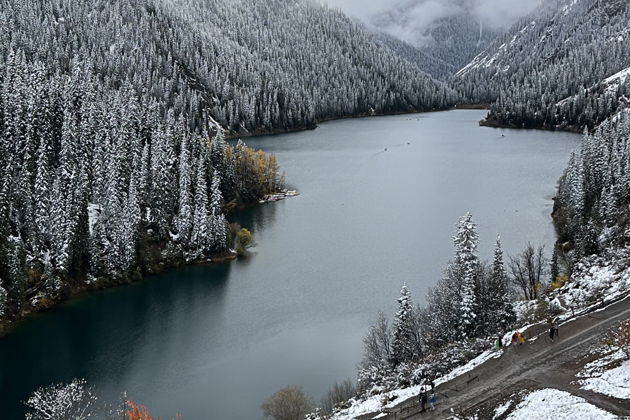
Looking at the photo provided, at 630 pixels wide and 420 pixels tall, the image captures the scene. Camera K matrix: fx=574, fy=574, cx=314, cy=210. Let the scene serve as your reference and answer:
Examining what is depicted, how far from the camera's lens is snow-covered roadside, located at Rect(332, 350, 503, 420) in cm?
3875

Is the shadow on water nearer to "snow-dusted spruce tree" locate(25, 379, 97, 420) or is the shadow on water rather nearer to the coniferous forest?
"snow-dusted spruce tree" locate(25, 379, 97, 420)

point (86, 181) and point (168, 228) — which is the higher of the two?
point (86, 181)

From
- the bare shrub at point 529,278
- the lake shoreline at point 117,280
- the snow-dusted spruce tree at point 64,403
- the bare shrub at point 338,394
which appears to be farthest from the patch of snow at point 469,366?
the lake shoreline at point 117,280

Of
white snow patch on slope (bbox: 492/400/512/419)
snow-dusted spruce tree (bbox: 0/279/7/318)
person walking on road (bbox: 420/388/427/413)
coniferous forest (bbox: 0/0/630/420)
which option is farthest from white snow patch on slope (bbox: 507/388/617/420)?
snow-dusted spruce tree (bbox: 0/279/7/318)

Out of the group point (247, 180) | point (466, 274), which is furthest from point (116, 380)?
point (247, 180)

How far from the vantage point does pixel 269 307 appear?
76.3 metres

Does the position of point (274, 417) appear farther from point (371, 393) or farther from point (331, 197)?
point (331, 197)

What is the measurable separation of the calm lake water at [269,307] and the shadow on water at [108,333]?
0.20 meters

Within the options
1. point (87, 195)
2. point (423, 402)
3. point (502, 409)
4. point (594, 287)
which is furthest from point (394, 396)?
point (87, 195)

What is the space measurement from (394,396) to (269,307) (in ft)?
125

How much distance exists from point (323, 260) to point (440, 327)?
135 feet

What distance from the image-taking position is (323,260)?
93.7 metres

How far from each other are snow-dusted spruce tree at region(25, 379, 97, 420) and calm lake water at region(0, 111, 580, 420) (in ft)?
5.33

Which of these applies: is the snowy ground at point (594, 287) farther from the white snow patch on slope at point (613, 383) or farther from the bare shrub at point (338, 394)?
the bare shrub at point (338, 394)
